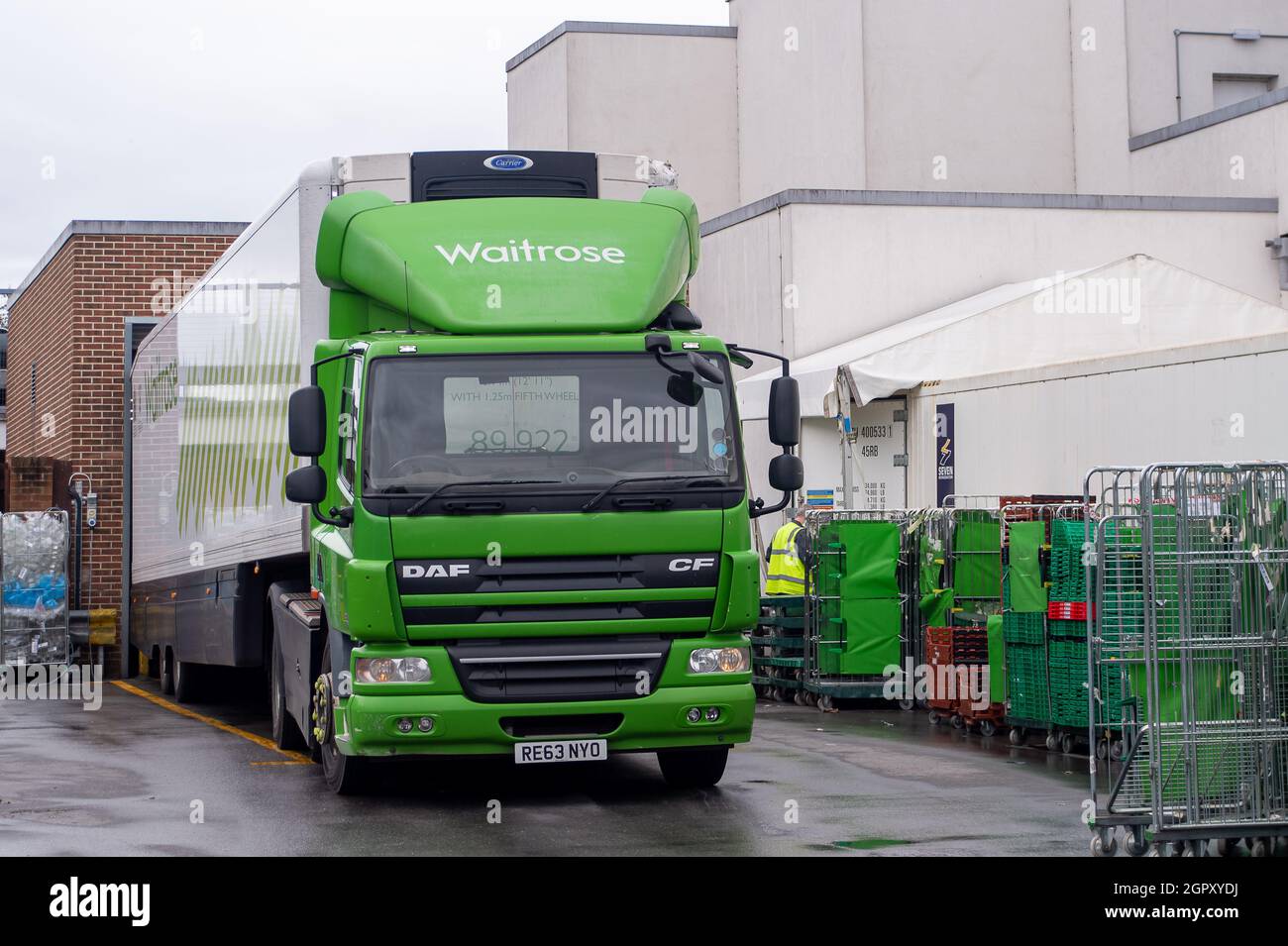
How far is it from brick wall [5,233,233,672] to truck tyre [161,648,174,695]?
4.53m

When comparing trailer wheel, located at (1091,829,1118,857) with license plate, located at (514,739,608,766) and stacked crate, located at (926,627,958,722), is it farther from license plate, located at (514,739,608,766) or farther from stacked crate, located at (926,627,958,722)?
stacked crate, located at (926,627,958,722)

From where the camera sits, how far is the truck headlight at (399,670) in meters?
9.79

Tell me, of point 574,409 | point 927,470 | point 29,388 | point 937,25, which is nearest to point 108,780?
point 574,409

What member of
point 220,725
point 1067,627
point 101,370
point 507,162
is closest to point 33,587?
point 101,370

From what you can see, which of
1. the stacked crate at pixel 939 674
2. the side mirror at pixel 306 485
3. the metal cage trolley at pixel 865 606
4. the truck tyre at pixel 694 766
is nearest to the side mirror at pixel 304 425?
the side mirror at pixel 306 485

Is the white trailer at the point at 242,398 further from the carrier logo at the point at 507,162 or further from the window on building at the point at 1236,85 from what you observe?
the window on building at the point at 1236,85

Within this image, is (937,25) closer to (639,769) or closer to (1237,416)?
(1237,416)

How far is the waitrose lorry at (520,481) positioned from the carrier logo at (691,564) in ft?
0.04

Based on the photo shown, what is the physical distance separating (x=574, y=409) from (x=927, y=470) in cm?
1159

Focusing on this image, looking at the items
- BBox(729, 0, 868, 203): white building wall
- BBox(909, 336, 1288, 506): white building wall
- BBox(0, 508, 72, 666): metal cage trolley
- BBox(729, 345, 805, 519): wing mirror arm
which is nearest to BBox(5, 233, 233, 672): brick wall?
BBox(0, 508, 72, 666): metal cage trolley

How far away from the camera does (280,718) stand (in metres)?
13.6

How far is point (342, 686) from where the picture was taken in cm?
1020

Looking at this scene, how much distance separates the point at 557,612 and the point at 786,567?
7863 millimetres

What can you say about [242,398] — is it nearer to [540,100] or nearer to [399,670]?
[399,670]
